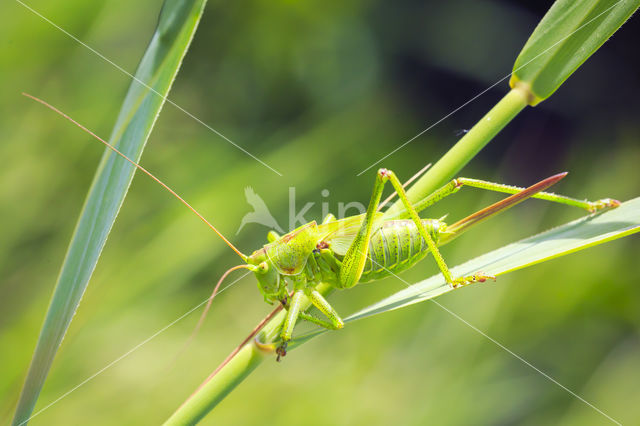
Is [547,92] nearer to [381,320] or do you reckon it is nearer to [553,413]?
[381,320]

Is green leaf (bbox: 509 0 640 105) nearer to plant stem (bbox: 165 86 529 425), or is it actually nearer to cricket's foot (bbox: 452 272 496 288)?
plant stem (bbox: 165 86 529 425)

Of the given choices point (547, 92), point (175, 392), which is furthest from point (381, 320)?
point (547, 92)

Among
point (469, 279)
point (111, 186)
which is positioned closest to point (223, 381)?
point (111, 186)

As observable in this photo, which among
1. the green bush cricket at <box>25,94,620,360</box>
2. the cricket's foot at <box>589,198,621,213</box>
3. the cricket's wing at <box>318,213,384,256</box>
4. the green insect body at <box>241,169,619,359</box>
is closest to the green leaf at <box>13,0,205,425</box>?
the green bush cricket at <box>25,94,620,360</box>

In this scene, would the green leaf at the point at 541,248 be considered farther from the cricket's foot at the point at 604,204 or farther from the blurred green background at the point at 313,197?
the blurred green background at the point at 313,197

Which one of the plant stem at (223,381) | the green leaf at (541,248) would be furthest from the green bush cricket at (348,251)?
the plant stem at (223,381)

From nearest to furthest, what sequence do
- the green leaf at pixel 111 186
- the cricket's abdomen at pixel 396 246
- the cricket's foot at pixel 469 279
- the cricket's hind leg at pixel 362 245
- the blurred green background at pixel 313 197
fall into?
the green leaf at pixel 111 186, the cricket's foot at pixel 469 279, the cricket's hind leg at pixel 362 245, the cricket's abdomen at pixel 396 246, the blurred green background at pixel 313 197
